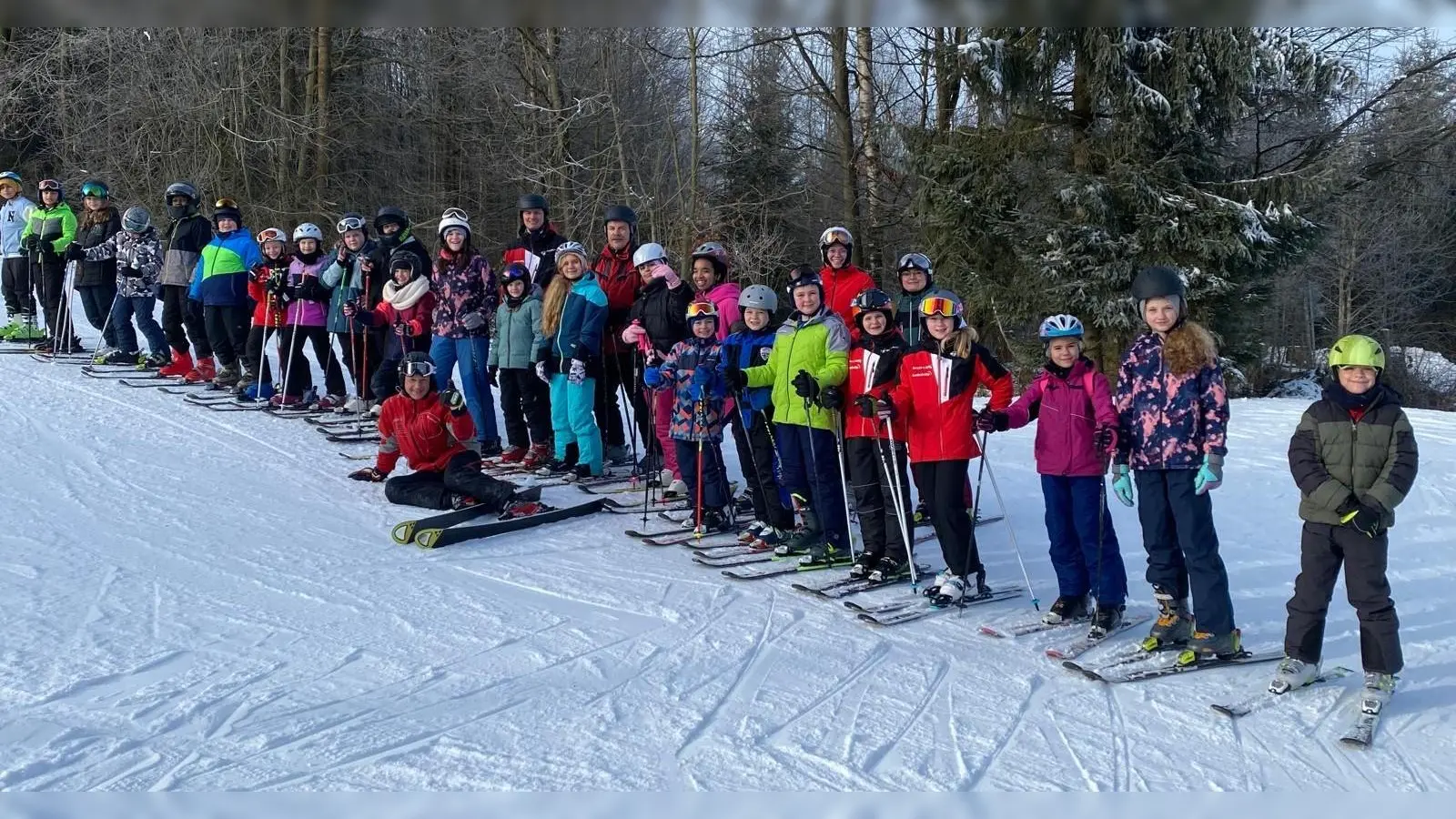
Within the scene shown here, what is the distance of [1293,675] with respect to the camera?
5449 millimetres

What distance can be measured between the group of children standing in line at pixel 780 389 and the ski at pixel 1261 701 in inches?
4.7

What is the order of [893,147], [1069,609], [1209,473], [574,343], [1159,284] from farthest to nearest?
1. [893,147]
2. [574,343]
3. [1069,609]
4. [1159,284]
5. [1209,473]

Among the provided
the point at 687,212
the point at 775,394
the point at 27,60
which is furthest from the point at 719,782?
the point at 27,60

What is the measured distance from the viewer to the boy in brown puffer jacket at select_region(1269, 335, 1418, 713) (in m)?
5.04

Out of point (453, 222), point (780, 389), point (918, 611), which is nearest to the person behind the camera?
point (918, 611)

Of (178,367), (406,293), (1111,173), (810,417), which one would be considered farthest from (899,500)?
(1111,173)

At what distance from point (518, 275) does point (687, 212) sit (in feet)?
47.1

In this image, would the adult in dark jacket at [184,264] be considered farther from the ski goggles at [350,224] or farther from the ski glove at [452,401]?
the ski glove at [452,401]

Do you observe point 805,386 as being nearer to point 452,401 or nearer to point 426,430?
point 452,401

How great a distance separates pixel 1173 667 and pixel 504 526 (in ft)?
14.7

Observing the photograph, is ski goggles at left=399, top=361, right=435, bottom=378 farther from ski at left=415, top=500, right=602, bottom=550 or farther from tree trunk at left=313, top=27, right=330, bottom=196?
tree trunk at left=313, top=27, right=330, bottom=196

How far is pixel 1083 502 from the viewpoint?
6.33m

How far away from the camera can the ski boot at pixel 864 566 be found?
7219 mm

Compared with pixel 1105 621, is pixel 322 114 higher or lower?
higher
